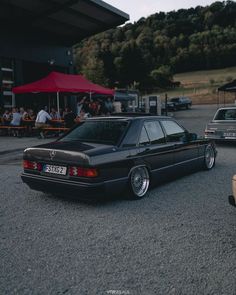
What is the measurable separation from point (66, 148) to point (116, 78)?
2101 inches

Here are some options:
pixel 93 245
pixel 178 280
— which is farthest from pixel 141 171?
pixel 178 280

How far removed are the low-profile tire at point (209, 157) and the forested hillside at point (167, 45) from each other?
49081 mm

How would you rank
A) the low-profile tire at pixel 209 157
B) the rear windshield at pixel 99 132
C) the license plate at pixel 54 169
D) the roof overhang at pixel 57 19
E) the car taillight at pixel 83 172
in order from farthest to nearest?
the roof overhang at pixel 57 19 → the low-profile tire at pixel 209 157 → the rear windshield at pixel 99 132 → the license plate at pixel 54 169 → the car taillight at pixel 83 172

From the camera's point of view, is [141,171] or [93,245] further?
[141,171]

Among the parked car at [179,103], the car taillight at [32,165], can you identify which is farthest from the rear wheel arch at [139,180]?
the parked car at [179,103]

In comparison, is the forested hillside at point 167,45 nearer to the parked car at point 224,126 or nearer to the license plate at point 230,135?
the parked car at point 224,126

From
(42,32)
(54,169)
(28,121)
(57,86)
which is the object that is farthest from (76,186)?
(42,32)

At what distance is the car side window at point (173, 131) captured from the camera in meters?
6.36

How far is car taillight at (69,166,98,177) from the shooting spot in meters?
4.70

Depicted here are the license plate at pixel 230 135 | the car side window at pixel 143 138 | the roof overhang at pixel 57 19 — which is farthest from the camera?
the roof overhang at pixel 57 19

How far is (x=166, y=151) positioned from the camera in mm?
6070

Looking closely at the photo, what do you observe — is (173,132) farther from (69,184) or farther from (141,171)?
(69,184)

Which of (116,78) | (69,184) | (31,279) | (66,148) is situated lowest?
(31,279)

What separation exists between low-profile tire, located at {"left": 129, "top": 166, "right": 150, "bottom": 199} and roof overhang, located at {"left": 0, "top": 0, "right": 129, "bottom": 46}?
1506 cm
